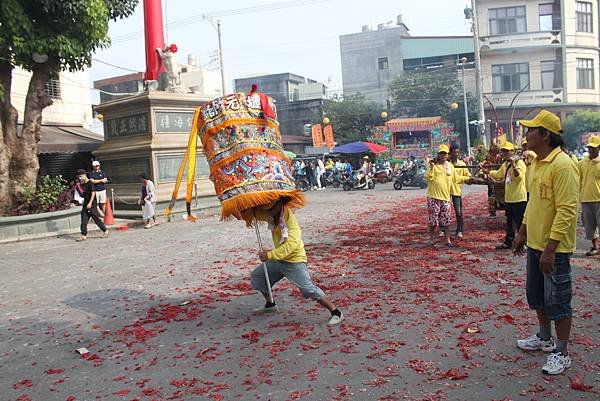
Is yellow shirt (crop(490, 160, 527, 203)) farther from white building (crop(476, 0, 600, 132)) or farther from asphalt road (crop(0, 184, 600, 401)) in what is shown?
white building (crop(476, 0, 600, 132))

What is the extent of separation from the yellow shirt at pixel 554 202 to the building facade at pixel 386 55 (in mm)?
39702

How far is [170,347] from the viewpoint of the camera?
4.96 m

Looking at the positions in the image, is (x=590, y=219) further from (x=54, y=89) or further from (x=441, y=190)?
(x=54, y=89)

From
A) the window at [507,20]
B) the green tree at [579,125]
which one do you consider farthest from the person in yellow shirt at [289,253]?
the window at [507,20]

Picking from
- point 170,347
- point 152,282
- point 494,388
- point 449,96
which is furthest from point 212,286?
point 449,96

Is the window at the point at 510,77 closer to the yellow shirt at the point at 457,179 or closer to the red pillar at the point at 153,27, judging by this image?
the red pillar at the point at 153,27

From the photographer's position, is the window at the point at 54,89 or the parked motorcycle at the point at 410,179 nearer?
the window at the point at 54,89

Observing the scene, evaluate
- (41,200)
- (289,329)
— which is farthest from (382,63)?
(289,329)

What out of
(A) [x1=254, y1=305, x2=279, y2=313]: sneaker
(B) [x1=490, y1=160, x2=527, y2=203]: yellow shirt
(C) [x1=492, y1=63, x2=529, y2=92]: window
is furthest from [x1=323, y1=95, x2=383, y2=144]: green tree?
(A) [x1=254, y1=305, x2=279, y2=313]: sneaker

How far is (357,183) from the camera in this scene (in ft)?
85.0

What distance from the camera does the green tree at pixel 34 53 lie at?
43.7ft

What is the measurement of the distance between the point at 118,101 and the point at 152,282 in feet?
34.8

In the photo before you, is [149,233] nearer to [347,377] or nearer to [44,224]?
[44,224]

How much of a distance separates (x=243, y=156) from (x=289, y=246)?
1.02m
